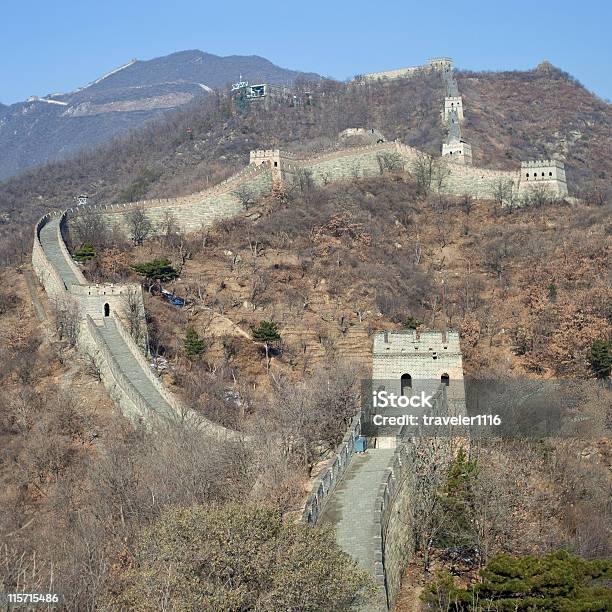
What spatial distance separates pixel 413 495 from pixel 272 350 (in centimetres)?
2215

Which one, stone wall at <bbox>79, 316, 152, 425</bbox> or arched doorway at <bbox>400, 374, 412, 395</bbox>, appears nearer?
arched doorway at <bbox>400, 374, 412, 395</bbox>

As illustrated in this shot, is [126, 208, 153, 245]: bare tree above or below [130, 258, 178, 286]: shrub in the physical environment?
above

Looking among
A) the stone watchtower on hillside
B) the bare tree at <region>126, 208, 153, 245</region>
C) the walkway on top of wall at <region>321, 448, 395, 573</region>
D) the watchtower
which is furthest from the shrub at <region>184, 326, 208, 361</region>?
the watchtower

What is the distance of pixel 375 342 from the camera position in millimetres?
28156

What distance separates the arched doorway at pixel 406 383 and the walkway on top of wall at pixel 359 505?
3.95 metres

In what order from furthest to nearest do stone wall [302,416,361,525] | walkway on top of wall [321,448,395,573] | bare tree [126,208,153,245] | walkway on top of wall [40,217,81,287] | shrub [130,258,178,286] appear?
bare tree [126,208,153,245]
shrub [130,258,178,286]
walkway on top of wall [40,217,81,287]
stone wall [302,416,361,525]
walkway on top of wall [321,448,395,573]

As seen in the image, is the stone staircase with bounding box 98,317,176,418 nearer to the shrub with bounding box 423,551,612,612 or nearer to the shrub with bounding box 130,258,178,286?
the shrub with bounding box 130,258,178,286

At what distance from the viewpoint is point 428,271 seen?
Answer: 171ft

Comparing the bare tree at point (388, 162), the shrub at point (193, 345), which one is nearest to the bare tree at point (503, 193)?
the bare tree at point (388, 162)

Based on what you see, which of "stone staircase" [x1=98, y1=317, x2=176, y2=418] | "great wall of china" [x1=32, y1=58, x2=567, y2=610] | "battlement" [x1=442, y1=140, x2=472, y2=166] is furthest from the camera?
"battlement" [x1=442, y1=140, x2=472, y2=166]

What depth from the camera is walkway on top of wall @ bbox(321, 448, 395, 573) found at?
18.0 meters

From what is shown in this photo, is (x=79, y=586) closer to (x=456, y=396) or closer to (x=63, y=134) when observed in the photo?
(x=456, y=396)

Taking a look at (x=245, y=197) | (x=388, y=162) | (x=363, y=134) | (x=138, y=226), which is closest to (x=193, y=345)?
(x=138, y=226)

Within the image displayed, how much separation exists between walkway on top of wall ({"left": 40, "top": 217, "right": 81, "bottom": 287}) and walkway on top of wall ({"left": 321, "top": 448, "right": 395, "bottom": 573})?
20585 mm
